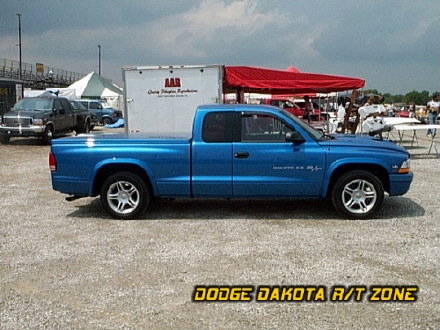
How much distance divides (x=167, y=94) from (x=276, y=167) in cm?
610

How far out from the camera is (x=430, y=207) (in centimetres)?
695

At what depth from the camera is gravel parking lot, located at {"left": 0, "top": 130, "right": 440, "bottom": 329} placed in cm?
356

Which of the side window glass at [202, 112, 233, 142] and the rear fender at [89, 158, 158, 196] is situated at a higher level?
the side window glass at [202, 112, 233, 142]

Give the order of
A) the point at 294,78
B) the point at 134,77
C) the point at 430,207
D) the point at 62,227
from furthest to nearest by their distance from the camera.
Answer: the point at 294,78
the point at 134,77
the point at 430,207
the point at 62,227

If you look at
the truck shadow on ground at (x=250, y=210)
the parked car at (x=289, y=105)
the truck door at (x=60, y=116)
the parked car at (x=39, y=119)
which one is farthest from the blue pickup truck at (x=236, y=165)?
the parked car at (x=289, y=105)

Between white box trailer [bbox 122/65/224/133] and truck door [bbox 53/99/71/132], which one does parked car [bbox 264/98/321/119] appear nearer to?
truck door [bbox 53/99/71/132]

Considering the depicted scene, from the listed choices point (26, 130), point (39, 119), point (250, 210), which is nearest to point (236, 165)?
point (250, 210)

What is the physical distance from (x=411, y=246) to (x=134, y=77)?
333 inches

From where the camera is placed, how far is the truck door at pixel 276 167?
6133mm

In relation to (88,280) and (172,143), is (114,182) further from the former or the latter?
(88,280)

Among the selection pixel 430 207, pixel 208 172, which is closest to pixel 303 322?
pixel 208 172

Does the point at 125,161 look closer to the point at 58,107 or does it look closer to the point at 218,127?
the point at 218,127

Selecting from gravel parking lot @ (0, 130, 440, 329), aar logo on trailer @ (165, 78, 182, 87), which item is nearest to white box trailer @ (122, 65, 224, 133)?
aar logo on trailer @ (165, 78, 182, 87)

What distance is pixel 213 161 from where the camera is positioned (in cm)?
620
